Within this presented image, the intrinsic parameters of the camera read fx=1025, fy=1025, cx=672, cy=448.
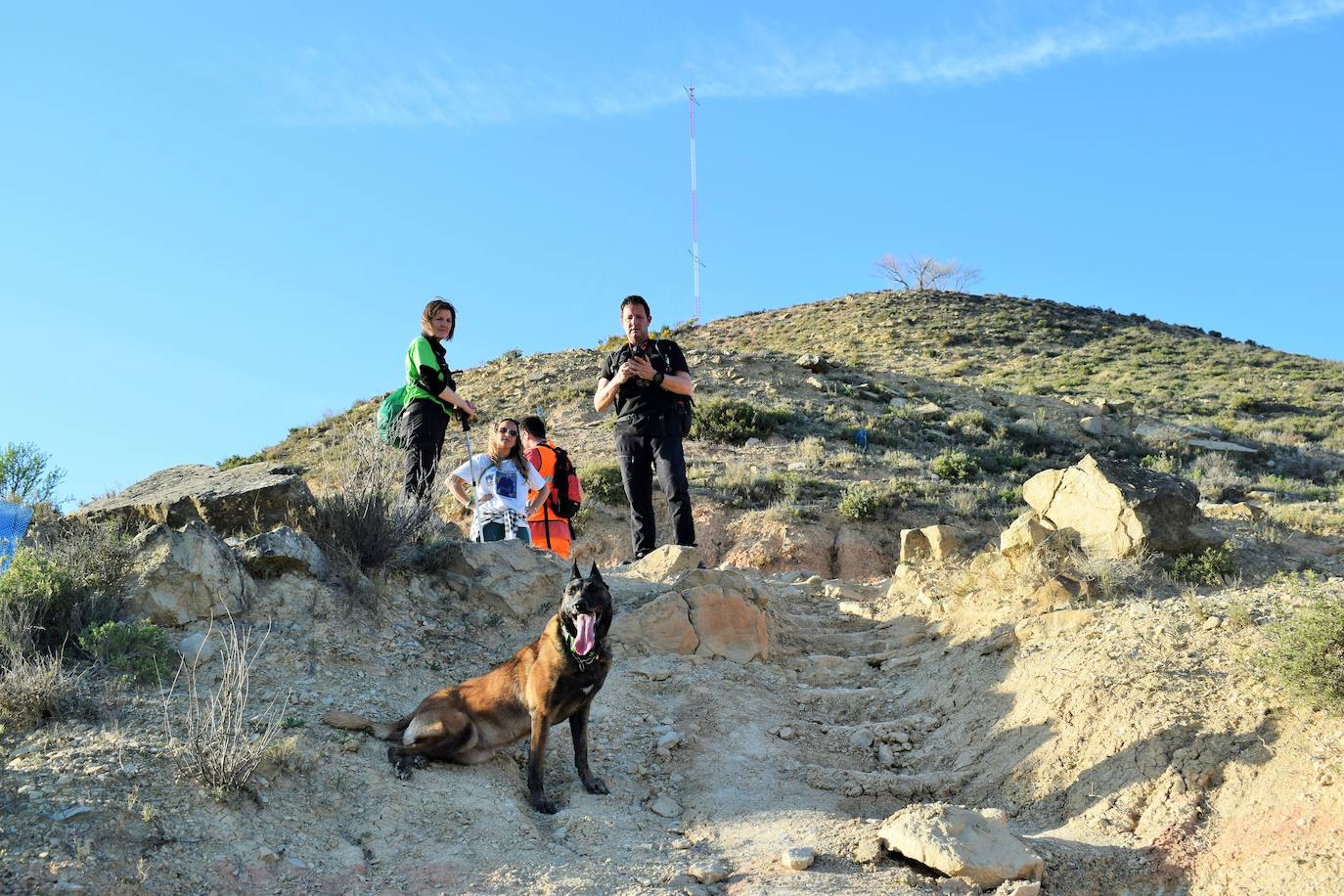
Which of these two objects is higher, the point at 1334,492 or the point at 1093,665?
the point at 1334,492

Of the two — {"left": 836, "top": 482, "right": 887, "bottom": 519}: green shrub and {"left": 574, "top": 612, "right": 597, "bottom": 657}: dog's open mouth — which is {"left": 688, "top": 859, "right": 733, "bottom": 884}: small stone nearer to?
{"left": 574, "top": 612, "right": 597, "bottom": 657}: dog's open mouth

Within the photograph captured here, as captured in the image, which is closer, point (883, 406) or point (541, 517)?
point (541, 517)

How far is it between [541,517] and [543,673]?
3560 millimetres

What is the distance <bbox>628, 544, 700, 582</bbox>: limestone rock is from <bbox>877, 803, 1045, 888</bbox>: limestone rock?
154 inches

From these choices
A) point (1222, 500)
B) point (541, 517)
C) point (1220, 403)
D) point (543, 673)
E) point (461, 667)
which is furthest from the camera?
point (1220, 403)

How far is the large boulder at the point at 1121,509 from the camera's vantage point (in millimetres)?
7984

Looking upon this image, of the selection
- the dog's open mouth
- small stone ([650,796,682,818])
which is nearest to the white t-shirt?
the dog's open mouth

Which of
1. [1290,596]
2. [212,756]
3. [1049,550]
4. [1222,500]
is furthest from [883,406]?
[212,756]

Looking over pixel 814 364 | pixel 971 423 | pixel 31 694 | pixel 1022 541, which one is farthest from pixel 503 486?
pixel 814 364

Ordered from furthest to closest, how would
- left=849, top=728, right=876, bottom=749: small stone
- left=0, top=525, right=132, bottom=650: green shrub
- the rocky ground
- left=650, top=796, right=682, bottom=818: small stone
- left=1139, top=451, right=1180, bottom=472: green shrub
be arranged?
left=1139, top=451, right=1180, bottom=472: green shrub, left=849, top=728, right=876, bottom=749: small stone, left=0, top=525, right=132, bottom=650: green shrub, left=650, top=796, right=682, bottom=818: small stone, the rocky ground

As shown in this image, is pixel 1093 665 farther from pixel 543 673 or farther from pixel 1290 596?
pixel 543 673

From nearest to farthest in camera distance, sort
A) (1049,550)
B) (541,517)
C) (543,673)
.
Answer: (543,673)
(1049,550)
(541,517)

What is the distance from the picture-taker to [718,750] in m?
6.42

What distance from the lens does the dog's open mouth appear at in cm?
547
